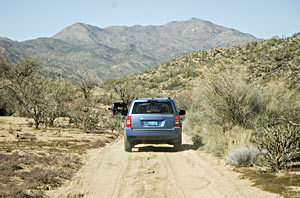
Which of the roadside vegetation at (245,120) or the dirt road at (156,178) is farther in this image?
the roadside vegetation at (245,120)

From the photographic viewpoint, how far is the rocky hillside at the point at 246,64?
140 feet

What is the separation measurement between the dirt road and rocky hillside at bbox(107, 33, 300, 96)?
83.7ft

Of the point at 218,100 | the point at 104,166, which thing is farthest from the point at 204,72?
the point at 104,166

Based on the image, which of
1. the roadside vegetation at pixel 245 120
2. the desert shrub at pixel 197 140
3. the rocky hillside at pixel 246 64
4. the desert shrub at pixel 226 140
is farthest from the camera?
the rocky hillside at pixel 246 64

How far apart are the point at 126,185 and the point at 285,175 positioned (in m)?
3.72

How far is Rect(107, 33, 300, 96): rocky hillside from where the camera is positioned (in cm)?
4259

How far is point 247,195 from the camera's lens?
7043mm

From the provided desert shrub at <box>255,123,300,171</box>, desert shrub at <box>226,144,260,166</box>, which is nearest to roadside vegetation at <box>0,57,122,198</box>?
desert shrub at <box>226,144,260,166</box>

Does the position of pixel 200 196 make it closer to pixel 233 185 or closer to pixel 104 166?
pixel 233 185

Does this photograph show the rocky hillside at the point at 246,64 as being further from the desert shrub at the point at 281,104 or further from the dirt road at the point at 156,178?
the dirt road at the point at 156,178

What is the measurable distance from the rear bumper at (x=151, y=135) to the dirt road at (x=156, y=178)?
50 centimetres

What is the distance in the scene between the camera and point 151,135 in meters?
12.5

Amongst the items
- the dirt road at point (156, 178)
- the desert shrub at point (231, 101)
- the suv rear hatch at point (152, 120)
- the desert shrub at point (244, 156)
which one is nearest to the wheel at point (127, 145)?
the dirt road at point (156, 178)

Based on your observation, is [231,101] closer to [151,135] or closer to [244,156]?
[151,135]
